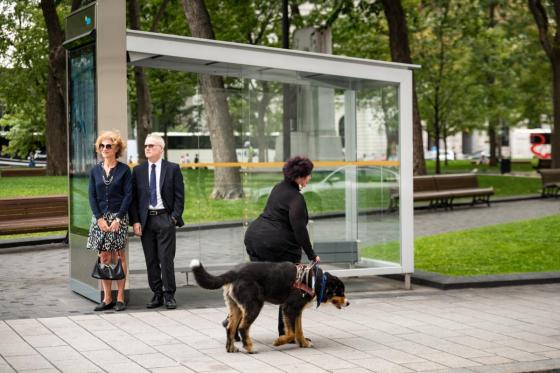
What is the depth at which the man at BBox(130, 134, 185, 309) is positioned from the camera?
34.3ft

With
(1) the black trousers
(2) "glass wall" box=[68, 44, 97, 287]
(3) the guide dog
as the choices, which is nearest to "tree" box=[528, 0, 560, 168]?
(2) "glass wall" box=[68, 44, 97, 287]

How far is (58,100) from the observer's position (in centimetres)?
3662

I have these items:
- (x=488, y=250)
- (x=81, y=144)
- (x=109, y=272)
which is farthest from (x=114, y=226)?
(x=488, y=250)

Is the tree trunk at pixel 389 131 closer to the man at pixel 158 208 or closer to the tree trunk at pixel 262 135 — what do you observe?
the tree trunk at pixel 262 135

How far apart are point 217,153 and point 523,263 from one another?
4976 millimetres

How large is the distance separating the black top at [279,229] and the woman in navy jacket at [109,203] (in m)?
2.23

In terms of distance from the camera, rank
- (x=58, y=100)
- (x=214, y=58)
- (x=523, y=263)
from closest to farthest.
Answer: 1. (x=214, y=58)
2. (x=523, y=263)
3. (x=58, y=100)

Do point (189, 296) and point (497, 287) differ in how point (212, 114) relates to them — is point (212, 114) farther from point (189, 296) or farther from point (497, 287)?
point (497, 287)

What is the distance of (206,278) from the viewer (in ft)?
26.1

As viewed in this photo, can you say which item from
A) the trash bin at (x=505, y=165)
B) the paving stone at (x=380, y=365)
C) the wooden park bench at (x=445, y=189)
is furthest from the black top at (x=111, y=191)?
the trash bin at (x=505, y=165)

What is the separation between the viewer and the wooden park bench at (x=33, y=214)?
16.4 meters

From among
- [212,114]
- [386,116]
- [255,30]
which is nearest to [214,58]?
[212,114]

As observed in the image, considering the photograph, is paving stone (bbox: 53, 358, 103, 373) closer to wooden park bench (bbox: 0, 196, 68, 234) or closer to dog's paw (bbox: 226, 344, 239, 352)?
dog's paw (bbox: 226, 344, 239, 352)

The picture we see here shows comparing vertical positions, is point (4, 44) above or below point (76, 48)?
above
